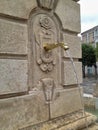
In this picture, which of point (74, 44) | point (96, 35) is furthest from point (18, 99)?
point (96, 35)

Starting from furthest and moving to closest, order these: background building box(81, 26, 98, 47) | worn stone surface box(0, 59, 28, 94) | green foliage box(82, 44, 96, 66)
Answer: background building box(81, 26, 98, 47) < green foliage box(82, 44, 96, 66) < worn stone surface box(0, 59, 28, 94)

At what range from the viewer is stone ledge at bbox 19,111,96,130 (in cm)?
247

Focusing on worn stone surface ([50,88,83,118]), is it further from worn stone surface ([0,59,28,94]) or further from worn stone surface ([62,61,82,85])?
worn stone surface ([0,59,28,94])

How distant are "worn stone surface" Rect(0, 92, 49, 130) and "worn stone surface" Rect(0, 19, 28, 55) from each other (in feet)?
1.56

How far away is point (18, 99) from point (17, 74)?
25 centimetres

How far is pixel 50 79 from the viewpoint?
8.43 ft

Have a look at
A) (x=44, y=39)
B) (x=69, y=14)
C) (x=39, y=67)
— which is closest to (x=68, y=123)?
(x=39, y=67)

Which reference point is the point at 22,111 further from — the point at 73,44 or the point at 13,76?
the point at 73,44

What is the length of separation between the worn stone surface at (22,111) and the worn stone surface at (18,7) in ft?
2.72

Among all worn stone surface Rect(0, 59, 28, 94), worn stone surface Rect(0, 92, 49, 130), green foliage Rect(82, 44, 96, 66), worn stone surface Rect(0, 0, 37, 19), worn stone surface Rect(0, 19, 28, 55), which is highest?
green foliage Rect(82, 44, 96, 66)

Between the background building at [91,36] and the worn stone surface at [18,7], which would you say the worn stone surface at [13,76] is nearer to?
the worn stone surface at [18,7]

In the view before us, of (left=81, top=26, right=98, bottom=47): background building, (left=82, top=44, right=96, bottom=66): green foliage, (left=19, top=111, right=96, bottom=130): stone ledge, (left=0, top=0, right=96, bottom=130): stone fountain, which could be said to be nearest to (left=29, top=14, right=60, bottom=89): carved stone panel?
(left=0, top=0, right=96, bottom=130): stone fountain

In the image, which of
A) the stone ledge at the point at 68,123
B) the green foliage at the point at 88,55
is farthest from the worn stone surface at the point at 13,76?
the green foliage at the point at 88,55

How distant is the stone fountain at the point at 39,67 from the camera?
2184mm
